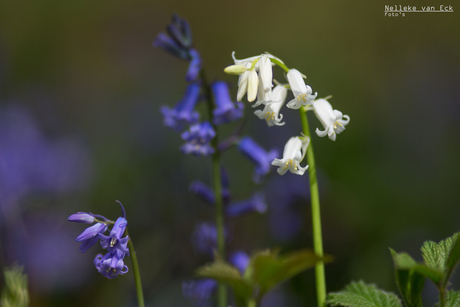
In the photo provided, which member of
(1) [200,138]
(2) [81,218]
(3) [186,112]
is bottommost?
(2) [81,218]

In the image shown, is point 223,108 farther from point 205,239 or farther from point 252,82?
point 252,82

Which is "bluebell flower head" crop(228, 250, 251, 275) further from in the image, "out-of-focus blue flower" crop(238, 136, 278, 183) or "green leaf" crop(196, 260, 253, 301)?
"green leaf" crop(196, 260, 253, 301)

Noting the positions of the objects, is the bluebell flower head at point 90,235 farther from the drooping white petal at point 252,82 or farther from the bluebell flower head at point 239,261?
the bluebell flower head at point 239,261

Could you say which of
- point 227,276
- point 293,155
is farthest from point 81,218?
point 293,155

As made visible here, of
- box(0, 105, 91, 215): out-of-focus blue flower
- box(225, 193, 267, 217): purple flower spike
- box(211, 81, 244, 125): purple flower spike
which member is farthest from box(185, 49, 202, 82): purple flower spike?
box(0, 105, 91, 215): out-of-focus blue flower

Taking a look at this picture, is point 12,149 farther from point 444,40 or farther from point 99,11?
point 444,40

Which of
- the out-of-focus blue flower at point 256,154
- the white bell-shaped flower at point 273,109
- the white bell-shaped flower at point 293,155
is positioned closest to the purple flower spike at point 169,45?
the out-of-focus blue flower at point 256,154
